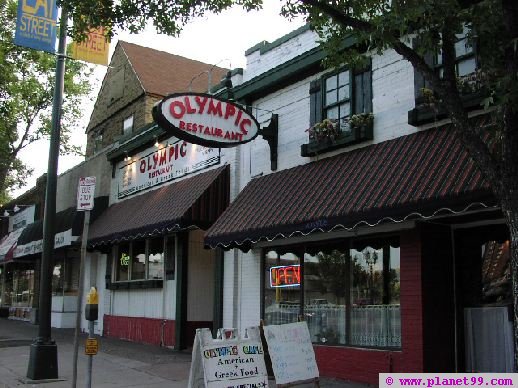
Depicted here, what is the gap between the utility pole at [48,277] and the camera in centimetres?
1016

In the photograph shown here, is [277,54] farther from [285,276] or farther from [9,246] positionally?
[9,246]

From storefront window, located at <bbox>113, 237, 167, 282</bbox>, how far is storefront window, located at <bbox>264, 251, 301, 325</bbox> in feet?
15.2

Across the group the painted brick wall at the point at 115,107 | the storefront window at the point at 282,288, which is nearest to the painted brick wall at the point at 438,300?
the storefront window at the point at 282,288

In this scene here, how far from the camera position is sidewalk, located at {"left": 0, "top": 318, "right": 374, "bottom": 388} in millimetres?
9859

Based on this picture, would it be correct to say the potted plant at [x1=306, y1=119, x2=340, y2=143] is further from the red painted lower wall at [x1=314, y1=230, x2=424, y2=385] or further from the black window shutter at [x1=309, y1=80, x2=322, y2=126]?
the red painted lower wall at [x1=314, y1=230, x2=424, y2=385]

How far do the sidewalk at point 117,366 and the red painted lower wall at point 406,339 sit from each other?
0.31m

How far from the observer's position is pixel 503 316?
8.63m

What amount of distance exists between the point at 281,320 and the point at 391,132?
4184 mm

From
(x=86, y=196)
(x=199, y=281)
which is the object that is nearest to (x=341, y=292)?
(x=86, y=196)

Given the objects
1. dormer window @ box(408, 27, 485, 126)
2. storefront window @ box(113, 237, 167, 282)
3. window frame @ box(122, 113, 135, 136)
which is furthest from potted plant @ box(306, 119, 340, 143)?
window frame @ box(122, 113, 135, 136)

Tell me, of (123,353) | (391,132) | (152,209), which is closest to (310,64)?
(391,132)

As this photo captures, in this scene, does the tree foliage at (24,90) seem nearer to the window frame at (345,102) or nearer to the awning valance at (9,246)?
the awning valance at (9,246)

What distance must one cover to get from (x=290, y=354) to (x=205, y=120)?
16.1 feet

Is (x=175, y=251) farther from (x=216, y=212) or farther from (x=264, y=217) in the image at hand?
(x=264, y=217)
